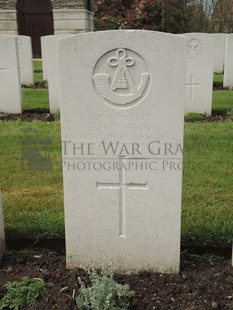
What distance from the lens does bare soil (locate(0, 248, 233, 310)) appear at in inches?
96.3

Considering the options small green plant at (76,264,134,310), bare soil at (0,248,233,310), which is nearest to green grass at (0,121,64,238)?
bare soil at (0,248,233,310)

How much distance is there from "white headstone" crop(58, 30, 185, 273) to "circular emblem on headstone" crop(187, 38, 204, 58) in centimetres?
491

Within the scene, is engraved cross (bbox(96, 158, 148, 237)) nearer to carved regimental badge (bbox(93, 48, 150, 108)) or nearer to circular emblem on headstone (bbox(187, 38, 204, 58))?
carved regimental badge (bbox(93, 48, 150, 108))

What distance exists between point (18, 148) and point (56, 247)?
236 cm

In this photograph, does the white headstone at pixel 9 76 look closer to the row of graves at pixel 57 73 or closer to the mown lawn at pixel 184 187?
the row of graves at pixel 57 73

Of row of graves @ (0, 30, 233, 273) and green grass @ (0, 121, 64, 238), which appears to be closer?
row of graves @ (0, 30, 233, 273)

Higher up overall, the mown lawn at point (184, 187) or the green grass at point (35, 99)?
the green grass at point (35, 99)

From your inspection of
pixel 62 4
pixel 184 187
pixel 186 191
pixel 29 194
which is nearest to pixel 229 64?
pixel 184 187

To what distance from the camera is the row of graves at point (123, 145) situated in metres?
2.38

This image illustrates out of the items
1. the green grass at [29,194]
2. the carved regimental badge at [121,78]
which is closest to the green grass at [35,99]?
the green grass at [29,194]

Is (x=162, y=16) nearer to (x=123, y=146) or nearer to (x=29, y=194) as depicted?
(x=29, y=194)

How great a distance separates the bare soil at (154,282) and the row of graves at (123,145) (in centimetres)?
→ 11

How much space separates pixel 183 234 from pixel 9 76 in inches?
210

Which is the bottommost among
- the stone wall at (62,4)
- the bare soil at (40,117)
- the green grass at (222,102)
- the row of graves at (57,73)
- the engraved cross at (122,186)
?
the bare soil at (40,117)
